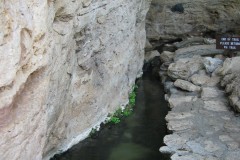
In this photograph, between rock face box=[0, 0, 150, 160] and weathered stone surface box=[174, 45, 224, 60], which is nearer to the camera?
rock face box=[0, 0, 150, 160]

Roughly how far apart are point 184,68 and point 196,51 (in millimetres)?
2405

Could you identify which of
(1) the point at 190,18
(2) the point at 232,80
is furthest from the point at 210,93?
(1) the point at 190,18

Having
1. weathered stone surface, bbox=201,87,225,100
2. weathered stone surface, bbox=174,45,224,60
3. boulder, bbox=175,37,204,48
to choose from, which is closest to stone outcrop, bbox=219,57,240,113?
weathered stone surface, bbox=201,87,225,100

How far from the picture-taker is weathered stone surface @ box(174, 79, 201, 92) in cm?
1271

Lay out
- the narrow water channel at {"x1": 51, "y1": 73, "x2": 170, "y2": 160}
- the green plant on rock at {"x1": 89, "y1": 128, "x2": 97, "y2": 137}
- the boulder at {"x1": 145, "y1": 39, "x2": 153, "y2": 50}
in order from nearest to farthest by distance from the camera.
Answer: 1. the narrow water channel at {"x1": 51, "y1": 73, "x2": 170, "y2": 160}
2. the green plant on rock at {"x1": 89, "y1": 128, "x2": 97, "y2": 137}
3. the boulder at {"x1": 145, "y1": 39, "x2": 153, "y2": 50}

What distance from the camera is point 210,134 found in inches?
378

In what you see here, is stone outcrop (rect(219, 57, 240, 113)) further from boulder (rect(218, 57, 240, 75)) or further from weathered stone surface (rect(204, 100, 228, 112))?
weathered stone surface (rect(204, 100, 228, 112))

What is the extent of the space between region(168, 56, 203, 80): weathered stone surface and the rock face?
1.35 metres

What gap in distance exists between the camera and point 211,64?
1403 centimetres

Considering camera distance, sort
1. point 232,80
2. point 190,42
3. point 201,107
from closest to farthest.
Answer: point 201,107 → point 232,80 → point 190,42

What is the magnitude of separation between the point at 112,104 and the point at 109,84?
2.56 feet

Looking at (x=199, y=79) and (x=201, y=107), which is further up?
(x=199, y=79)

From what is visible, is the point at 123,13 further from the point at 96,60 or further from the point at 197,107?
the point at 197,107

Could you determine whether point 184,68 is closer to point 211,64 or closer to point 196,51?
point 211,64
